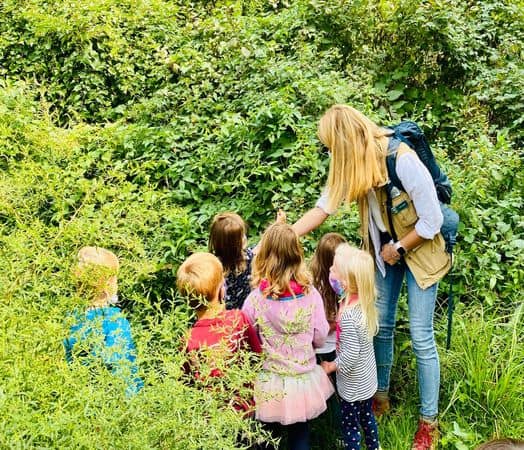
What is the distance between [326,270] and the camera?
3.29m

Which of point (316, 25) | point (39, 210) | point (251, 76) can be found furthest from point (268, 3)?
point (39, 210)

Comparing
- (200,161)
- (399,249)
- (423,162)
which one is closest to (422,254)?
(399,249)

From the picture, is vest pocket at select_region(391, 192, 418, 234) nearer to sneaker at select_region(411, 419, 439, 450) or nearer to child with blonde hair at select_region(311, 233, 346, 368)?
child with blonde hair at select_region(311, 233, 346, 368)

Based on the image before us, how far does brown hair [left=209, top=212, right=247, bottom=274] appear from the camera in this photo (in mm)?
3299

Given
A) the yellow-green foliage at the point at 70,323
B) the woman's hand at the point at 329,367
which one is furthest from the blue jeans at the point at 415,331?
the yellow-green foliage at the point at 70,323

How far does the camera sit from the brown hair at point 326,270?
129 inches

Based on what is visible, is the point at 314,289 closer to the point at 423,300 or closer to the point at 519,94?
the point at 423,300

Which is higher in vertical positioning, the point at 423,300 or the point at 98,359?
the point at 98,359

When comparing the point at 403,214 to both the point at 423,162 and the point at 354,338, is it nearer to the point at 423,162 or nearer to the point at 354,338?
the point at 423,162

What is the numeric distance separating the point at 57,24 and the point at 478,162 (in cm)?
388

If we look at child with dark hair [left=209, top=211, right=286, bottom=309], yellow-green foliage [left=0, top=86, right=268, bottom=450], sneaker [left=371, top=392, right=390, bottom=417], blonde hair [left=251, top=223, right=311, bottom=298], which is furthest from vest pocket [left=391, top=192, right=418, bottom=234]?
yellow-green foliage [left=0, top=86, right=268, bottom=450]

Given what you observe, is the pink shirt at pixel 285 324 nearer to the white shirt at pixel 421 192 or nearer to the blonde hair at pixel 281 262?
the blonde hair at pixel 281 262

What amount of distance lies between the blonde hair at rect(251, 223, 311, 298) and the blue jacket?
69cm

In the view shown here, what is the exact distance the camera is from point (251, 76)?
497 centimetres
